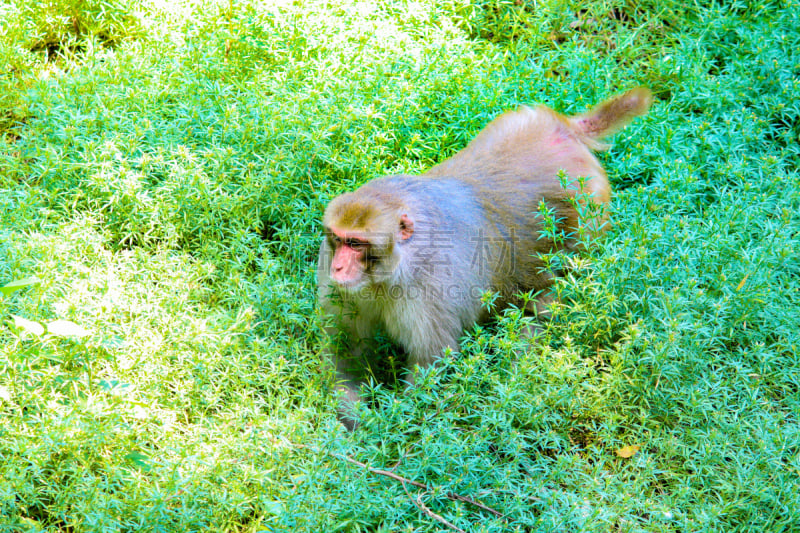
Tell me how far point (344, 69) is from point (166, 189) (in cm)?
174

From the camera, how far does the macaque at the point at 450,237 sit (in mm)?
4090

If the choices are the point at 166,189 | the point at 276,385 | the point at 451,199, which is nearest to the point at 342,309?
the point at 276,385

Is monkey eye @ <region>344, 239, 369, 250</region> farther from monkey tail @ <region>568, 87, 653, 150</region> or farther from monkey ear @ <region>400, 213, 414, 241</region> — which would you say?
monkey tail @ <region>568, 87, 653, 150</region>

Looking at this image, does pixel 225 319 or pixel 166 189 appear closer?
pixel 225 319

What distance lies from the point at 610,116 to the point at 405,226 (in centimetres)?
207

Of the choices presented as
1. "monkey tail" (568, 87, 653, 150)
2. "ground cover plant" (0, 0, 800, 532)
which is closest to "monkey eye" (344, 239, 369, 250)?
"ground cover plant" (0, 0, 800, 532)

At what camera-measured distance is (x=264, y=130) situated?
525 cm

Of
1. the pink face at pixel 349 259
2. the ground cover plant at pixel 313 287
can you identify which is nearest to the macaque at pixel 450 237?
the pink face at pixel 349 259

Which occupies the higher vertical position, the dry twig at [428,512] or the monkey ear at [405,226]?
the monkey ear at [405,226]

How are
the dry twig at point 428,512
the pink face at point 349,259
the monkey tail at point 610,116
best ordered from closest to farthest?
the dry twig at point 428,512, the pink face at point 349,259, the monkey tail at point 610,116

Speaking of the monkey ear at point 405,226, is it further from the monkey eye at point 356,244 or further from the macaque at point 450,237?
the monkey eye at point 356,244

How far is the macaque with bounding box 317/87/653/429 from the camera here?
4.09 meters

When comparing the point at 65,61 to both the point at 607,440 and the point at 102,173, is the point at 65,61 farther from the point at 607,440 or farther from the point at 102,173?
the point at 607,440

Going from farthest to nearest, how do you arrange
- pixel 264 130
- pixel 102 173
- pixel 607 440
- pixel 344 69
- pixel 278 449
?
pixel 344 69, pixel 264 130, pixel 102 173, pixel 607 440, pixel 278 449
